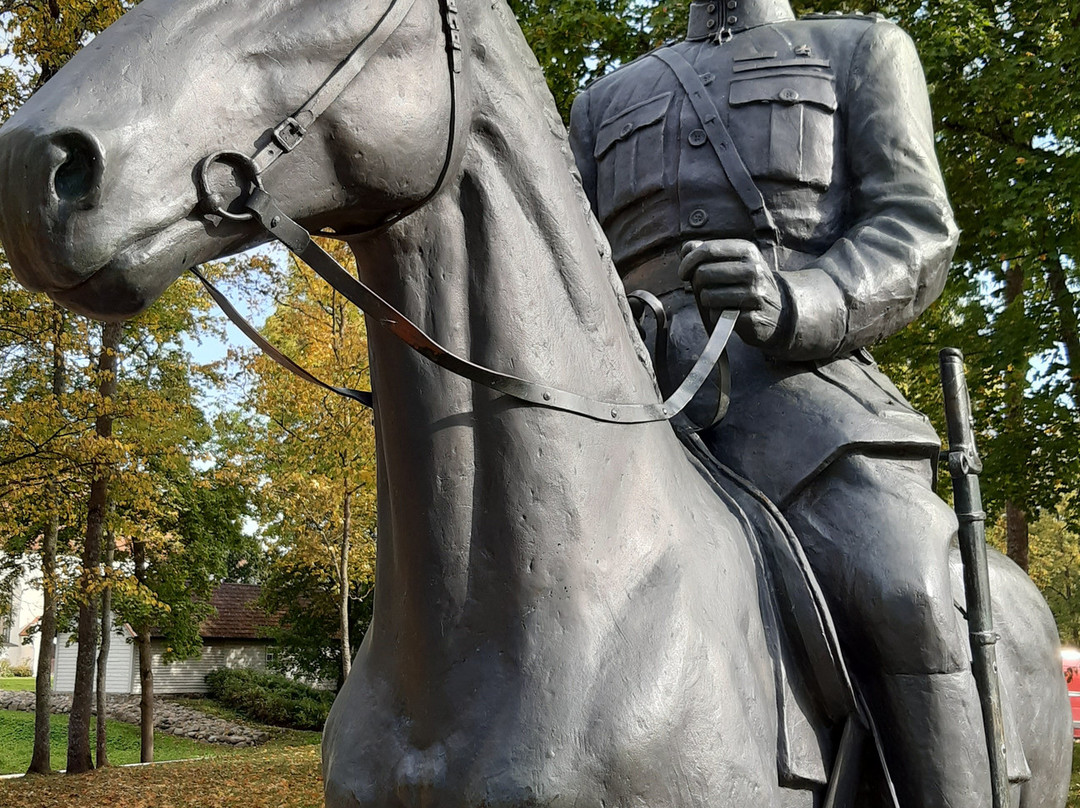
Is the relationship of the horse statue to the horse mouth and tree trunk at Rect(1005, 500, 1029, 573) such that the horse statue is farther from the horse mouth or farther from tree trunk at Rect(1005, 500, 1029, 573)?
tree trunk at Rect(1005, 500, 1029, 573)

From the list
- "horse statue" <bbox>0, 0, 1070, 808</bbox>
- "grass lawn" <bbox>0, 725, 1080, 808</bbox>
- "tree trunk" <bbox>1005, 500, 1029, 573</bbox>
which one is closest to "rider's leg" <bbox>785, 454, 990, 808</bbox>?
"horse statue" <bbox>0, 0, 1070, 808</bbox>

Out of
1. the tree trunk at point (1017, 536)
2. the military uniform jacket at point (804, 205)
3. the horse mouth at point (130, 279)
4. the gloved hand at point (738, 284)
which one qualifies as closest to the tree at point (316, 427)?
the tree trunk at point (1017, 536)

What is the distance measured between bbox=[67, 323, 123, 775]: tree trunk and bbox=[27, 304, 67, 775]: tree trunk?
47cm

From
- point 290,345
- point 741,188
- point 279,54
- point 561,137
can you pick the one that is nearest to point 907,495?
point 741,188

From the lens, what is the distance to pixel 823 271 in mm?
3004

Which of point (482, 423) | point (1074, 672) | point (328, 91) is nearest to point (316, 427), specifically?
point (1074, 672)

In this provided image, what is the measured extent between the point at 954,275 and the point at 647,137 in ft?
34.5

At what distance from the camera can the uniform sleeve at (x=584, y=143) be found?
3832 millimetres

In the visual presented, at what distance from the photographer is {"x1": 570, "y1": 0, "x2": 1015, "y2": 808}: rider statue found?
279cm

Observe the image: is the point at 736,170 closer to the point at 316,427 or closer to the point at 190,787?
the point at 316,427

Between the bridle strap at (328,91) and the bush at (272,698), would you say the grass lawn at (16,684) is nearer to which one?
the bush at (272,698)

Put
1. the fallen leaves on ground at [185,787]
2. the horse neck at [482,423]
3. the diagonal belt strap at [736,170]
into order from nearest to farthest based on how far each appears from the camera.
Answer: the horse neck at [482,423] → the diagonal belt strap at [736,170] → the fallen leaves on ground at [185,787]

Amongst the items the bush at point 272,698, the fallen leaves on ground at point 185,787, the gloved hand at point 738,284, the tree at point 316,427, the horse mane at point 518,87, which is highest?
the tree at point 316,427

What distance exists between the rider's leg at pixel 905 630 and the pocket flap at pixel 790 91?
1.15 meters
